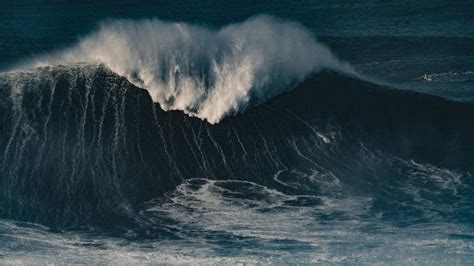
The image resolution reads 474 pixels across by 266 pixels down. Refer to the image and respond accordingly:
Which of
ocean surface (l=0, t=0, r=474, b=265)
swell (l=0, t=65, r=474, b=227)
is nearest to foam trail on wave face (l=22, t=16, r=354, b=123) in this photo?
ocean surface (l=0, t=0, r=474, b=265)

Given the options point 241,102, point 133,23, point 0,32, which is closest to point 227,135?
point 241,102

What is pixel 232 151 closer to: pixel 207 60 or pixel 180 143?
pixel 180 143

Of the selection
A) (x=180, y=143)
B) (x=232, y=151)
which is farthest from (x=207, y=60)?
(x=232, y=151)

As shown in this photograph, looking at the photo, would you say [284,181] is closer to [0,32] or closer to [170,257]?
[170,257]

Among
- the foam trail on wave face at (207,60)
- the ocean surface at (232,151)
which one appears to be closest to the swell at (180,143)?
the ocean surface at (232,151)

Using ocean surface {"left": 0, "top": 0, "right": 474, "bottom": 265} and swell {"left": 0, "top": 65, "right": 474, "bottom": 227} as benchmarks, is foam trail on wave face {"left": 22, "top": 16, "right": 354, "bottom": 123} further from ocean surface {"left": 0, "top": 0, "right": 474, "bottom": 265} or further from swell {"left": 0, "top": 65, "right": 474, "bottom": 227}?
swell {"left": 0, "top": 65, "right": 474, "bottom": 227}

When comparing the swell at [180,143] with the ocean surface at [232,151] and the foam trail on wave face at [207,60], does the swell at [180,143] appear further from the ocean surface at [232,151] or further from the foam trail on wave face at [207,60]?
the foam trail on wave face at [207,60]
